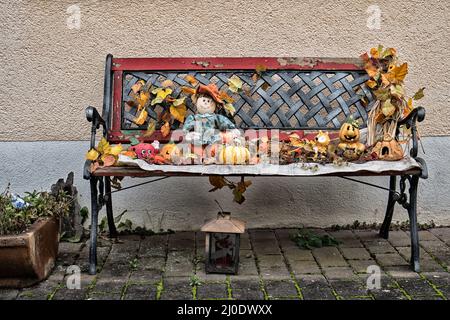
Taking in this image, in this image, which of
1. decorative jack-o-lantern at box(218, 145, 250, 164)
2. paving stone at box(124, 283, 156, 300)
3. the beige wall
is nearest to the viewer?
paving stone at box(124, 283, 156, 300)

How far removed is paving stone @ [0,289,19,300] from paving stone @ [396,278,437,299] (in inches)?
84.4

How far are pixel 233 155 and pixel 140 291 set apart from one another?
0.94m

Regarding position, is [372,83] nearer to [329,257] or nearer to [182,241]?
[329,257]

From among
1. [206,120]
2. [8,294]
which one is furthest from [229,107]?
[8,294]

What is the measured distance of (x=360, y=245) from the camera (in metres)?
4.29

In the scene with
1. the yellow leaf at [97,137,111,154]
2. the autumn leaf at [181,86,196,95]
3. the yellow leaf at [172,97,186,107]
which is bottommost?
the yellow leaf at [97,137,111,154]

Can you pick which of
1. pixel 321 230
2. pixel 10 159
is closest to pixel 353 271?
pixel 321 230

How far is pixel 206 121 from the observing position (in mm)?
4047

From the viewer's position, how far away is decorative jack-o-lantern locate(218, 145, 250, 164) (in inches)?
147

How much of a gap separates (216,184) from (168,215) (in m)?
0.59

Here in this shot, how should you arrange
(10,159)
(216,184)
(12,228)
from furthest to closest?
1. (10,159)
2. (216,184)
3. (12,228)

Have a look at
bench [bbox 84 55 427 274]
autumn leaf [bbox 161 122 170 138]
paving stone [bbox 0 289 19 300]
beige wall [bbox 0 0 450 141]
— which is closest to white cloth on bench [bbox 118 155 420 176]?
autumn leaf [bbox 161 122 170 138]

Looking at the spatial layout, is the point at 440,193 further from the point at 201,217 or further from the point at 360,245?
the point at 201,217

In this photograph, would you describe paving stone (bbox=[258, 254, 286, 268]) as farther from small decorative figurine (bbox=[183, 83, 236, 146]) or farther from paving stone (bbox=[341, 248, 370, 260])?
small decorative figurine (bbox=[183, 83, 236, 146])
